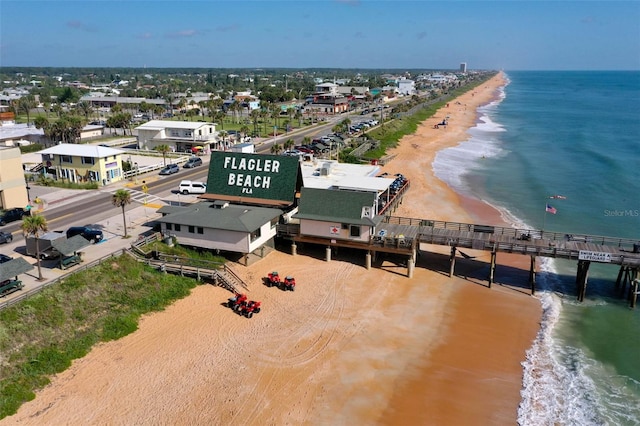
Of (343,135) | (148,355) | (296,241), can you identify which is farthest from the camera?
(343,135)

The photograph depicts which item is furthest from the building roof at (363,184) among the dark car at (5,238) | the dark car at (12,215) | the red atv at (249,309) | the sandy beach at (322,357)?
the dark car at (12,215)

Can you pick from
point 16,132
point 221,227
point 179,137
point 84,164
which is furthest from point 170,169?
point 16,132

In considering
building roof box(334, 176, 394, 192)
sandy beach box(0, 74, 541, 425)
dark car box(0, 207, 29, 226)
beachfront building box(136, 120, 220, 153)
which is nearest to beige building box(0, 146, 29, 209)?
dark car box(0, 207, 29, 226)

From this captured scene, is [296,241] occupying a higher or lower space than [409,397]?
higher

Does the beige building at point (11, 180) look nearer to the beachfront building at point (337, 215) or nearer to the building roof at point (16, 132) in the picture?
the beachfront building at point (337, 215)

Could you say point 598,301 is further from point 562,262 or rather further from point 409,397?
point 409,397

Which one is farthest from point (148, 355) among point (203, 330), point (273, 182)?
point (273, 182)

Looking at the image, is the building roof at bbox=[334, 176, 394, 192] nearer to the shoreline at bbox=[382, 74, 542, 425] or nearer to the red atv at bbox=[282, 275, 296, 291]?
the shoreline at bbox=[382, 74, 542, 425]
